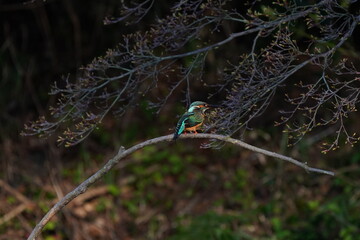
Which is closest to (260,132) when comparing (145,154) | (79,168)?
(145,154)

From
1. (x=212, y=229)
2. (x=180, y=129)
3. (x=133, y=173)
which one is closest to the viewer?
(x=180, y=129)

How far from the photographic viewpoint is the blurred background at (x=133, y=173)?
29.0 ft

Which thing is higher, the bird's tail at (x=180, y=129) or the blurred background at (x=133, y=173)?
the bird's tail at (x=180, y=129)

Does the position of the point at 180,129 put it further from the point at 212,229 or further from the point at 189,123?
the point at 212,229

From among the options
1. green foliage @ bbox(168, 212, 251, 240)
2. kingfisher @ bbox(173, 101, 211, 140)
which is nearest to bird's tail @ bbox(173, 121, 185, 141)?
kingfisher @ bbox(173, 101, 211, 140)

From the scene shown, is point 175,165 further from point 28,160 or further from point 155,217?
point 28,160

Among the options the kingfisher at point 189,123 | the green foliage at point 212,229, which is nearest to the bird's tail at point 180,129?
the kingfisher at point 189,123

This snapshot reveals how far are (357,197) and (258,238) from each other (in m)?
1.32

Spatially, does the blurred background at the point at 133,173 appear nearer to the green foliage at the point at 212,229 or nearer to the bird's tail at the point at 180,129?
the green foliage at the point at 212,229

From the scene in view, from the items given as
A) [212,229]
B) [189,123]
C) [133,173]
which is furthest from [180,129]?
[133,173]

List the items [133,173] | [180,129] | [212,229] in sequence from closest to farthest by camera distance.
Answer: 1. [180,129]
2. [212,229]
3. [133,173]

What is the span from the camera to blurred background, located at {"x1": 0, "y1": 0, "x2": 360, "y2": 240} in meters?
8.84

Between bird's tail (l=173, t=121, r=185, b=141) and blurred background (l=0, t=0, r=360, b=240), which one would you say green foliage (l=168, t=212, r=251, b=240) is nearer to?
blurred background (l=0, t=0, r=360, b=240)

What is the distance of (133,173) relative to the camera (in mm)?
10156
